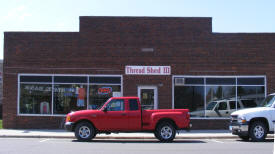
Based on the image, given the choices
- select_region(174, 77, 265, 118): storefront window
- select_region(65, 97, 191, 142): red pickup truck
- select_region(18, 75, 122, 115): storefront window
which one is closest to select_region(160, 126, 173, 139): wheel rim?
select_region(65, 97, 191, 142): red pickup truck

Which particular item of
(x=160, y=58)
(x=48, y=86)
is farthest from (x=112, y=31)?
(x=48, y=86)

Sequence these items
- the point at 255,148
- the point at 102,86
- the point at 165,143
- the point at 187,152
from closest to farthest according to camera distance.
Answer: the point at 187,152, the point at 255,148, the point at 165,143, the point at 102,86

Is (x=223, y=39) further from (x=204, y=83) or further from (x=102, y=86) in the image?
(x=102, y=86)

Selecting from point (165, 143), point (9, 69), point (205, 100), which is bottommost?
point (165, 143)

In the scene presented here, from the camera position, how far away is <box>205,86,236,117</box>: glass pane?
19484 millimetres

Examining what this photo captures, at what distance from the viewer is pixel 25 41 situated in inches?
771

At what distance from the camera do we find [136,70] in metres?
19.3

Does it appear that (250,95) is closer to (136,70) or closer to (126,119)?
(136,70)

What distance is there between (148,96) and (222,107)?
13.5 ft

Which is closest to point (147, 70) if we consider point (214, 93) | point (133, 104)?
point (214, 93)

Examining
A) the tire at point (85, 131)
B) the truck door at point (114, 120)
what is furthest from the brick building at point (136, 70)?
the tire at point (85, 131)

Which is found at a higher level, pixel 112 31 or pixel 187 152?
pixel 112 31

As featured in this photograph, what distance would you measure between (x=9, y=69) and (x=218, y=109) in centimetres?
1169

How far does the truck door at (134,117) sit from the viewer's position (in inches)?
567
